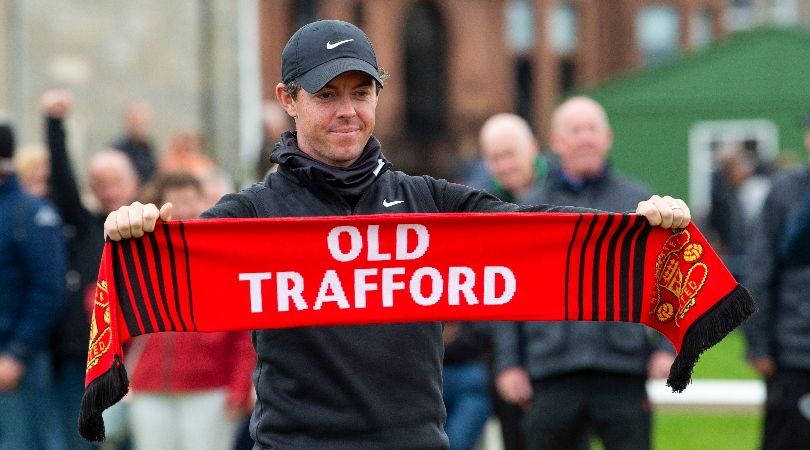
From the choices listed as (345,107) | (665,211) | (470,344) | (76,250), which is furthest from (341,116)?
(76,250)

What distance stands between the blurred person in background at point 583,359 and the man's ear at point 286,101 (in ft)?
10.5

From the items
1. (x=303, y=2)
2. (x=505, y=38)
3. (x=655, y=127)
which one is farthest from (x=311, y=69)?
(x=505, y=38)

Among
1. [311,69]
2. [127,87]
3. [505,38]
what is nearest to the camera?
[311,69]

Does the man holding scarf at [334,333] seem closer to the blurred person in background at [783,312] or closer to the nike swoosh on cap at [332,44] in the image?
the nike swoosh on cap at [332,44]

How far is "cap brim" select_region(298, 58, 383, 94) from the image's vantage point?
15.2 feet

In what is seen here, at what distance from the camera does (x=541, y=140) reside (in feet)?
152

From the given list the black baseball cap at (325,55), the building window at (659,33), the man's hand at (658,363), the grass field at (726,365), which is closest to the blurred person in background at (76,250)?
the man's hand at (658,363)

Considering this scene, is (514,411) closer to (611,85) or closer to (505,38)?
(611,85)

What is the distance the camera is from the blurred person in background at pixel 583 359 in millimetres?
7789

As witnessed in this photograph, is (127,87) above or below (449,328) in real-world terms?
above

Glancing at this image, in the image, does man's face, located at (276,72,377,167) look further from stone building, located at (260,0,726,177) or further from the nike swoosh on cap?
stone building, located at (260,0,726,177)

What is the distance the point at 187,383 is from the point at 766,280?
3.15 metres

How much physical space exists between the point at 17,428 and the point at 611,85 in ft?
86.9

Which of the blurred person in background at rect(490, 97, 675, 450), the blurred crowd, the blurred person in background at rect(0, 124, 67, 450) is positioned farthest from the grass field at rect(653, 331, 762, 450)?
the blurred person in background at rect(0, 124, 67, 450)
